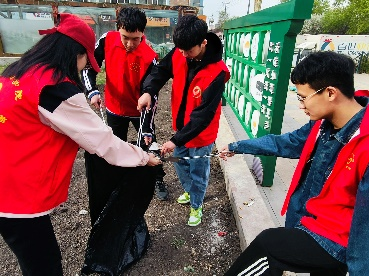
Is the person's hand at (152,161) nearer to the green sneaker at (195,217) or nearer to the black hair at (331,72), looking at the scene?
the green sneaker at (195,217)

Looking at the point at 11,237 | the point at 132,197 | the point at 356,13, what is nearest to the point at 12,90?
the point at 11,237

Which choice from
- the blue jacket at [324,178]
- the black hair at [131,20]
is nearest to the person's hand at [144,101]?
the black hair at [131,20]

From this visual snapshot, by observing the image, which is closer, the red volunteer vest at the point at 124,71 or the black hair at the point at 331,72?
the black hair at the point at 331,72

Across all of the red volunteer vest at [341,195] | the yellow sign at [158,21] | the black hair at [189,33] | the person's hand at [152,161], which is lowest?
the person's hand at [152,161]

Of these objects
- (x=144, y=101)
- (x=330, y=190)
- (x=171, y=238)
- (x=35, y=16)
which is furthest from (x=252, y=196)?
(x=35, y=16)

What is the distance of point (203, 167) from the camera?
8.23ft

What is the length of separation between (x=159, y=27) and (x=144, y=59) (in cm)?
1313

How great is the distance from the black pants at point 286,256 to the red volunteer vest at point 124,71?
1.87m

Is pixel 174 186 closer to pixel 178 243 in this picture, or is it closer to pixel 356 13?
pixel 178 243

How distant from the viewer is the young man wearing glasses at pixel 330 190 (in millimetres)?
1120

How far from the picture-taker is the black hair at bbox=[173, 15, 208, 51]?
197 cm

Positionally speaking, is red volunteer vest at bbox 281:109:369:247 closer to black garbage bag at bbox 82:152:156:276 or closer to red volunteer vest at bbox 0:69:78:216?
black garbage bag at bbox 82:152:156:276

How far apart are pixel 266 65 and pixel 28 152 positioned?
2372 mm

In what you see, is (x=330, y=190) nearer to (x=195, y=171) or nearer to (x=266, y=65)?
(x=195, y=171)
